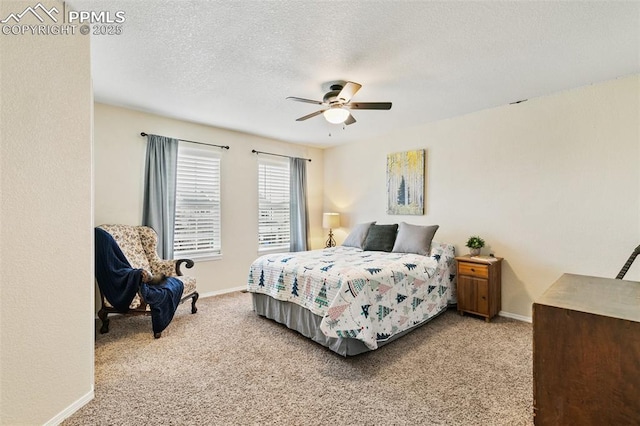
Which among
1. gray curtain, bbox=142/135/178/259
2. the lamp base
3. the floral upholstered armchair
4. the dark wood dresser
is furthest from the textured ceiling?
the lamp base

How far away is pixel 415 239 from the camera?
3.81m

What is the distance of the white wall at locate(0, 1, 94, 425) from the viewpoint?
1.50 metres

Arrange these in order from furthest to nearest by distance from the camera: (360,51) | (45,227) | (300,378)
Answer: (360,51)
(300,378)
(45,227)

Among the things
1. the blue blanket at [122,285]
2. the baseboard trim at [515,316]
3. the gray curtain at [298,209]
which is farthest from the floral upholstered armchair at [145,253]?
the baseboard trim at [515,316]

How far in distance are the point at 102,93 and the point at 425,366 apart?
14.1 feet

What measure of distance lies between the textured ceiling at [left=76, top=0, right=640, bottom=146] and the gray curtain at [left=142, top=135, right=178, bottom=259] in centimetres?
56

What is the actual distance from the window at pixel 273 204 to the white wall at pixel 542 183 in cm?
234

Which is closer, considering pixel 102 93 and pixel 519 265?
pixel 102 93

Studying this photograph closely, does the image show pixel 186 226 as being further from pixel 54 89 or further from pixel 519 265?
pixel 519 265

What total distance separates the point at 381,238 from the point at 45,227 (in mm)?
3523

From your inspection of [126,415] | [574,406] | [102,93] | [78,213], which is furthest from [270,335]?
[102,93]

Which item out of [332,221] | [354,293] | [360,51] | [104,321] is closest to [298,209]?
[332,221]

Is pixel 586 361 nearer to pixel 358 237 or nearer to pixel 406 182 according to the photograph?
pixel 358 237

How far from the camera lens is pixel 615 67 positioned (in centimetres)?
262
